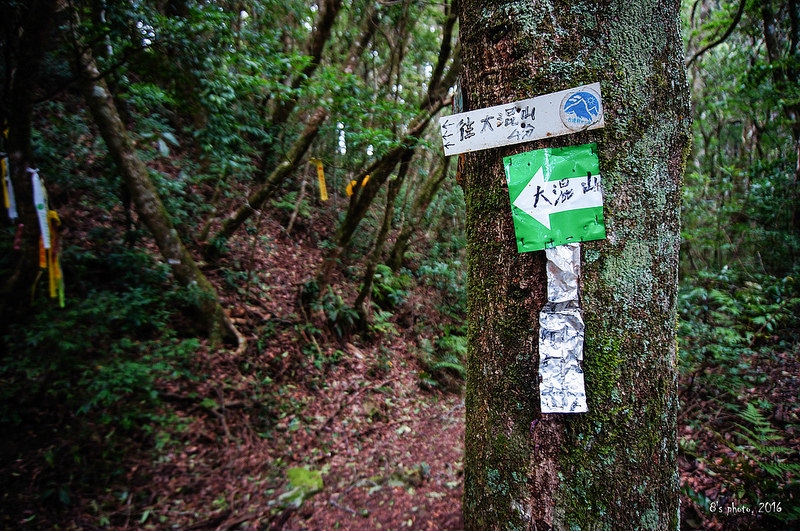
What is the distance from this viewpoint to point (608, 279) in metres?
1.10

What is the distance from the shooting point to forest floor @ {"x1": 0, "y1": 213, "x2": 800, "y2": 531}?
9.53 feet

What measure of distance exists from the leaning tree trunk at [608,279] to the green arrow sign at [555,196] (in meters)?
0.03

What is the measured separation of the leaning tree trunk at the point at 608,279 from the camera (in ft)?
3.61

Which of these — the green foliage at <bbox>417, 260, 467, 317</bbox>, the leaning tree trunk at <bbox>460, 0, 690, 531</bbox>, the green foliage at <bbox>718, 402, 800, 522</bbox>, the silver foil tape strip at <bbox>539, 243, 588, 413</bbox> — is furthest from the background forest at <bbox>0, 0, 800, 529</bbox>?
the silver foil tape strip at <bbox>539, 243, 588, 413</bbox>

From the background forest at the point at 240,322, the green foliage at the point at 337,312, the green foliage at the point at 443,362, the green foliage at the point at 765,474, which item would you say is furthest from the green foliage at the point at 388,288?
the green foliage at the point at 765,474

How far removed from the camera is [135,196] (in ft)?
15.2

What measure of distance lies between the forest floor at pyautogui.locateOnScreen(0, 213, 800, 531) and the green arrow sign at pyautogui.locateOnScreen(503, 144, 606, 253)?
92.3 inches

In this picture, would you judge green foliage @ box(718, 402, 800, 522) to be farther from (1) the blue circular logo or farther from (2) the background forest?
(1) the blue circular logo

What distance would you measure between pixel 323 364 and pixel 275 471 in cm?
187

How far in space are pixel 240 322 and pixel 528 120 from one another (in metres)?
5.07

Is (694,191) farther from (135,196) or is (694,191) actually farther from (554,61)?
(135,196)

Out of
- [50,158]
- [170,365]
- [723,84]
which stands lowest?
[170,365]

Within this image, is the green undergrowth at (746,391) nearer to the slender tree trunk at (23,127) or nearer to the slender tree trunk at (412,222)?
the slender tree trunk at (412,222)

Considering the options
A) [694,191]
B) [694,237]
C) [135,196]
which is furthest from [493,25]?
[694,191]
